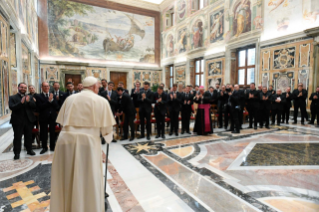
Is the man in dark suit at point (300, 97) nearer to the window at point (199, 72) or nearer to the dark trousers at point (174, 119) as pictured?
the dark trousers at point (174, 119)

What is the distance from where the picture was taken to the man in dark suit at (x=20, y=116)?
4.19m

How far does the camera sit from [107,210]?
243 cm

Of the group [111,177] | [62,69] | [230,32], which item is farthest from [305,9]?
[62,69]

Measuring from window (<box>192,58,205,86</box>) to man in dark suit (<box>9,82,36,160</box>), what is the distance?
11577 millimetres

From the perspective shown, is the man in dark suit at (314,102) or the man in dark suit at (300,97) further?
the man in dark suit at (300,97)

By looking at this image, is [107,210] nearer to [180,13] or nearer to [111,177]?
[111,177]

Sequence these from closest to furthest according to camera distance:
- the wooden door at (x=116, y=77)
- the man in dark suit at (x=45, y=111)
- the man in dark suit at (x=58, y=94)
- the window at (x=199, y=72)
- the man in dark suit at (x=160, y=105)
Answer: the man in dark suit at (x=45, y=111) → the man in dark suit at (x=58, y=94) → the man in dark suit at (x=160, y=105) → the window at (x=199, y=72) → the wooden door at (x=116, y=77)

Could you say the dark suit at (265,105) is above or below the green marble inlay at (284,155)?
above

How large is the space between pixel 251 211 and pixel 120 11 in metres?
17.8

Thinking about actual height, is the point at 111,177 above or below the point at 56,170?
below

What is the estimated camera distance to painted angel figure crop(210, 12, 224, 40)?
39.1 feet

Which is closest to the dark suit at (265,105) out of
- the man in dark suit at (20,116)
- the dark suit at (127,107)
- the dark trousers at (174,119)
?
the dark trousers at (174,119)

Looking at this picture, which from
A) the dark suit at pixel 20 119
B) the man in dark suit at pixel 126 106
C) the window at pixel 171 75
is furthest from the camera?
the window at pixel 171 75

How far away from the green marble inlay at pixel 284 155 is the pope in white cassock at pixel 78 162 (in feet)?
10.6
